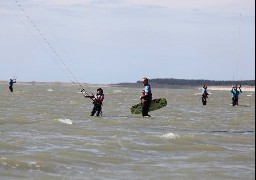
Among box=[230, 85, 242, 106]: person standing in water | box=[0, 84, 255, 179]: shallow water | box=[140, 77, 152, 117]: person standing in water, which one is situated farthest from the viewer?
box=[230, 85, 242, 106]: person standing in water

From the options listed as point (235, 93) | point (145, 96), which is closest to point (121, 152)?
point (145, 96)

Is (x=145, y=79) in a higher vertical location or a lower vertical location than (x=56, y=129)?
higher

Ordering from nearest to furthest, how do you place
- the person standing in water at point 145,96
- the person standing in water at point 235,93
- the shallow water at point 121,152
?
the shallow water at point 121,152, the person standing in water at point 145,96, the person standing in water at point 235,93

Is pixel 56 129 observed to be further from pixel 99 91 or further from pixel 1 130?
pixel 99 91

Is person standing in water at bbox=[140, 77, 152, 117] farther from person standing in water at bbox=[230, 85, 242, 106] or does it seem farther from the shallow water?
person standing in water at bbox=[230, 85, 242, 106]

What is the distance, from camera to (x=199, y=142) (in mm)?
14781

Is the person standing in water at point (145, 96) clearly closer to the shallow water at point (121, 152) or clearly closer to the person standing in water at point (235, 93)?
the shallow water at point (121, 152)

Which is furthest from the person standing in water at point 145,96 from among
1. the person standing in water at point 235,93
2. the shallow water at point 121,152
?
the person standing in water at point 235,93

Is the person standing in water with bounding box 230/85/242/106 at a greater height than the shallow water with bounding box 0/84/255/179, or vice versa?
the person standing in water with bounding box 230/85/242/106

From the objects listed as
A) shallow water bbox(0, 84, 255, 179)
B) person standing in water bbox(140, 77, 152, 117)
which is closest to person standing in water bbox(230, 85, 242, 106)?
person standing in water bbox(140, 77, 152, 117)

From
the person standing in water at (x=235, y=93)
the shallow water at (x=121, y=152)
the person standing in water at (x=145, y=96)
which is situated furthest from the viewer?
the person standing in water at (x=235, y=93)

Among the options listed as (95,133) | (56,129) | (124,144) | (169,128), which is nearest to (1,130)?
(56,129)

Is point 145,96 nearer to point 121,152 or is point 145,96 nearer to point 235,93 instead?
point 121,152

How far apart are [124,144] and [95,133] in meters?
2.74
